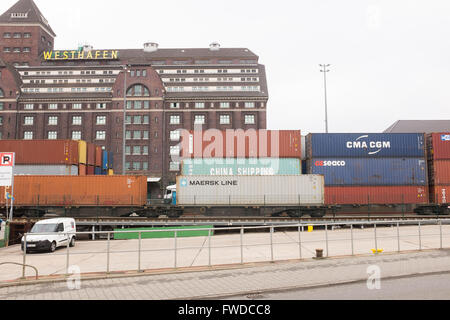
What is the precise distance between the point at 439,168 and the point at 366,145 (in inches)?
235

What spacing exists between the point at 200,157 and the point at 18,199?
47.0ft

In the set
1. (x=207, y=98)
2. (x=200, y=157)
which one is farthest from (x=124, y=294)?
(x=207, y=98)

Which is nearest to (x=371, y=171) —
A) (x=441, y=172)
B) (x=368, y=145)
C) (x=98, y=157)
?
(x=368, y=145)

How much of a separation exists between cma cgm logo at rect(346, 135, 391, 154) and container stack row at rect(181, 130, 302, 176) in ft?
13.7

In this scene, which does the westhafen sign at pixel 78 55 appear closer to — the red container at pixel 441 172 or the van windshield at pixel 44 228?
the van windshield at pixel 44 228

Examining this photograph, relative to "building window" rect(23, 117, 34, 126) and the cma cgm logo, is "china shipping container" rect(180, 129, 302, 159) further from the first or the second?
"building window" rect(23, 117, 34, 126)

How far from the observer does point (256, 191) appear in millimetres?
24359

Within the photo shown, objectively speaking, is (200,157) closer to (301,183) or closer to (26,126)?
(301,183)

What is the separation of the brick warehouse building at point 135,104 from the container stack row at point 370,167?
128 ft

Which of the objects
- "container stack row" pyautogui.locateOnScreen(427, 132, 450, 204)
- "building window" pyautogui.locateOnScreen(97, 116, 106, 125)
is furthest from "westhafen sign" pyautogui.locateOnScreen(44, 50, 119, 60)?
"container stack row" pyautogui.locateOnScreen(427, 132, 450, 204)

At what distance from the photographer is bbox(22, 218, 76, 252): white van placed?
49.6 feet

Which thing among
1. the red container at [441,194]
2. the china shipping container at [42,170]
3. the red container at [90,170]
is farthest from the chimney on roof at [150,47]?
the red container at [441,194]

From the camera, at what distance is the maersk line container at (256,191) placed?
955 inches

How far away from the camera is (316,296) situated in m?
7.52
